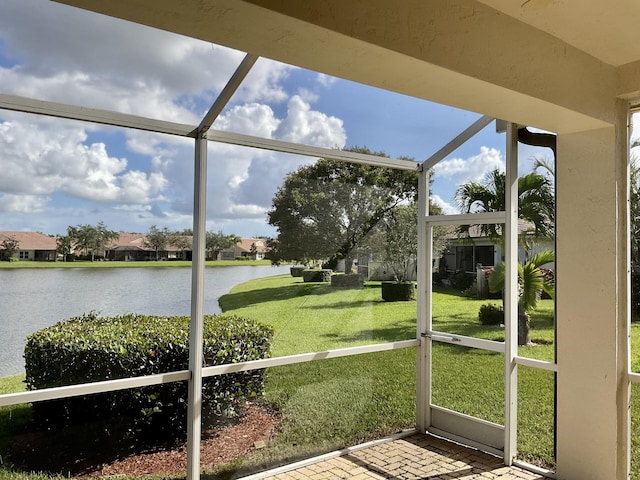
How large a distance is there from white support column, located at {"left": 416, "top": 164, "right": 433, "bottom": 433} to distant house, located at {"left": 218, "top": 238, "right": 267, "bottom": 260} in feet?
5.71

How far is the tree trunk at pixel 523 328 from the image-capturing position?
3817 mm

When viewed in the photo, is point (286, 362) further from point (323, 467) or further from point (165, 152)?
point (165, 152)

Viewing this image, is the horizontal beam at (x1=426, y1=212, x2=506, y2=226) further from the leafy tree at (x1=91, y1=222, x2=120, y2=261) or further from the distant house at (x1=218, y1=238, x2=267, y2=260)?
the leafy tree at (x1=91, y1=222, x2=120, y2=261)

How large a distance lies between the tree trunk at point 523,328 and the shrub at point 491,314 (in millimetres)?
143

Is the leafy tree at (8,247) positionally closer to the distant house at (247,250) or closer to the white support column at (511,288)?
the distant house at (247,250)

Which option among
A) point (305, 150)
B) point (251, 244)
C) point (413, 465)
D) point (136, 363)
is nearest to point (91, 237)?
point (136, 363)

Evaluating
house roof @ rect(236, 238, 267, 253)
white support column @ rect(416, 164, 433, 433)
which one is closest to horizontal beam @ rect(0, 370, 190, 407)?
house roof @ rect(236, 238, 267, 253)

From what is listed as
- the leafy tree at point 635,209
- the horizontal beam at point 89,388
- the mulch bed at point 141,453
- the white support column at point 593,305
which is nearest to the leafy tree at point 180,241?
the horizontal beam at point 89,388

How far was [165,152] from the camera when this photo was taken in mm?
3025

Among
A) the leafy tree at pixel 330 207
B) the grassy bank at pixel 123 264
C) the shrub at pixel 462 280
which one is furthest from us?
the shrub at pixel 462 280

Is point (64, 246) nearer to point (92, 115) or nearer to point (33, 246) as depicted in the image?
point (33, 246)

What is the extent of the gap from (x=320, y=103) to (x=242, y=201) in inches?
35.7

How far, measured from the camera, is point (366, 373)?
4.15 metres

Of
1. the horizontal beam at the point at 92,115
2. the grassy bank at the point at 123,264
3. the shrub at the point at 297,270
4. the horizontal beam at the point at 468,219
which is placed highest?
the horizontal beam at the point at 92,115
